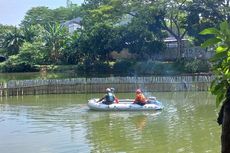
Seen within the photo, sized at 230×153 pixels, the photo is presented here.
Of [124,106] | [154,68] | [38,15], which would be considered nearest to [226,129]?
[124,106]

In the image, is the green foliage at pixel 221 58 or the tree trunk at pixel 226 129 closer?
the tree trunk at pixel 226 129

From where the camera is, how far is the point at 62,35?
47.4 meters

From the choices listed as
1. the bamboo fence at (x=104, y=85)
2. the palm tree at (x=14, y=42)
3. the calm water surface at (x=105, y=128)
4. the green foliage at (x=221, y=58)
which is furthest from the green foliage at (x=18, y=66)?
the green foliage at (x=221, y=58)

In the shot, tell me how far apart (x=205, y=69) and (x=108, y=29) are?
33.1ft

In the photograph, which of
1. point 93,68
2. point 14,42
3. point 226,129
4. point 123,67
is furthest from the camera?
point 14,42

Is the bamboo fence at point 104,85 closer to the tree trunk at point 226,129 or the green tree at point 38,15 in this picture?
the tree trunk at point 226,129

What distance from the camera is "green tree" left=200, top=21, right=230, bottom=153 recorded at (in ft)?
8.24

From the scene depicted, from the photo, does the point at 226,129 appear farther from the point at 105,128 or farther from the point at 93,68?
the point at 93,68

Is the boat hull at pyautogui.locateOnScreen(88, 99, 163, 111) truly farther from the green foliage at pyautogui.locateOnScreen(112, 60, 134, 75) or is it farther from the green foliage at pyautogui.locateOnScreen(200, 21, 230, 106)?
the green foliage at pyautogui.locateOnScreen(112, 60, 134, 75)

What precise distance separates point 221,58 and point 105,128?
1430 cm

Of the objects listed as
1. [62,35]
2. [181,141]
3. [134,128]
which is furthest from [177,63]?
[181,141]

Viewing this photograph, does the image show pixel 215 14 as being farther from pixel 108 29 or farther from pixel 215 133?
pixel 215 133

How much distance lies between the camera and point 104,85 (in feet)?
91.6

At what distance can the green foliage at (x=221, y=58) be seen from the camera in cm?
259
